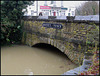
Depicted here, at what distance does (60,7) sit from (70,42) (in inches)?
701

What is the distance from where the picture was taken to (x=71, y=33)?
21.8 feet

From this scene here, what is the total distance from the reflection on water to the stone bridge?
780mm

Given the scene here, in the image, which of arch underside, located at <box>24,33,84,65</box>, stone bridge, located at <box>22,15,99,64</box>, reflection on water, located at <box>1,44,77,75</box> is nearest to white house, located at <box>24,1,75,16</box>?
arch underside, located at <box>24,33,84,65</box>

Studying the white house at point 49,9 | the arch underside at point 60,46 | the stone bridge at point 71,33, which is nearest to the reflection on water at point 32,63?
the arch underside at point 60,46

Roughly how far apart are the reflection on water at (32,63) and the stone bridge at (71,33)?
78 cm

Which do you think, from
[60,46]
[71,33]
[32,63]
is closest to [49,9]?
[60,46]

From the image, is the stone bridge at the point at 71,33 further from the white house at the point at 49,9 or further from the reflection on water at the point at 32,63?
the white house at the point at 49,9

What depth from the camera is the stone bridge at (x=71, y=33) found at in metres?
5.56

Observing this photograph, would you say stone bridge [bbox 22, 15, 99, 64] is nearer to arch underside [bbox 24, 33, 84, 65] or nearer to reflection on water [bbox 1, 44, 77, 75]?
arch underside [bbox 24, 33, 84, 65]

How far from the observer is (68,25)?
6766 mm

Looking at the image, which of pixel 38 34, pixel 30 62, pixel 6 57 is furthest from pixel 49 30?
pixel 6 57

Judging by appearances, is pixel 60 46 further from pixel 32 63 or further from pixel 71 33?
pixel 32 63

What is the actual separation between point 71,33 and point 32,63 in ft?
9.56

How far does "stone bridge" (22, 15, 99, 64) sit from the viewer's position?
5559 millimetres
